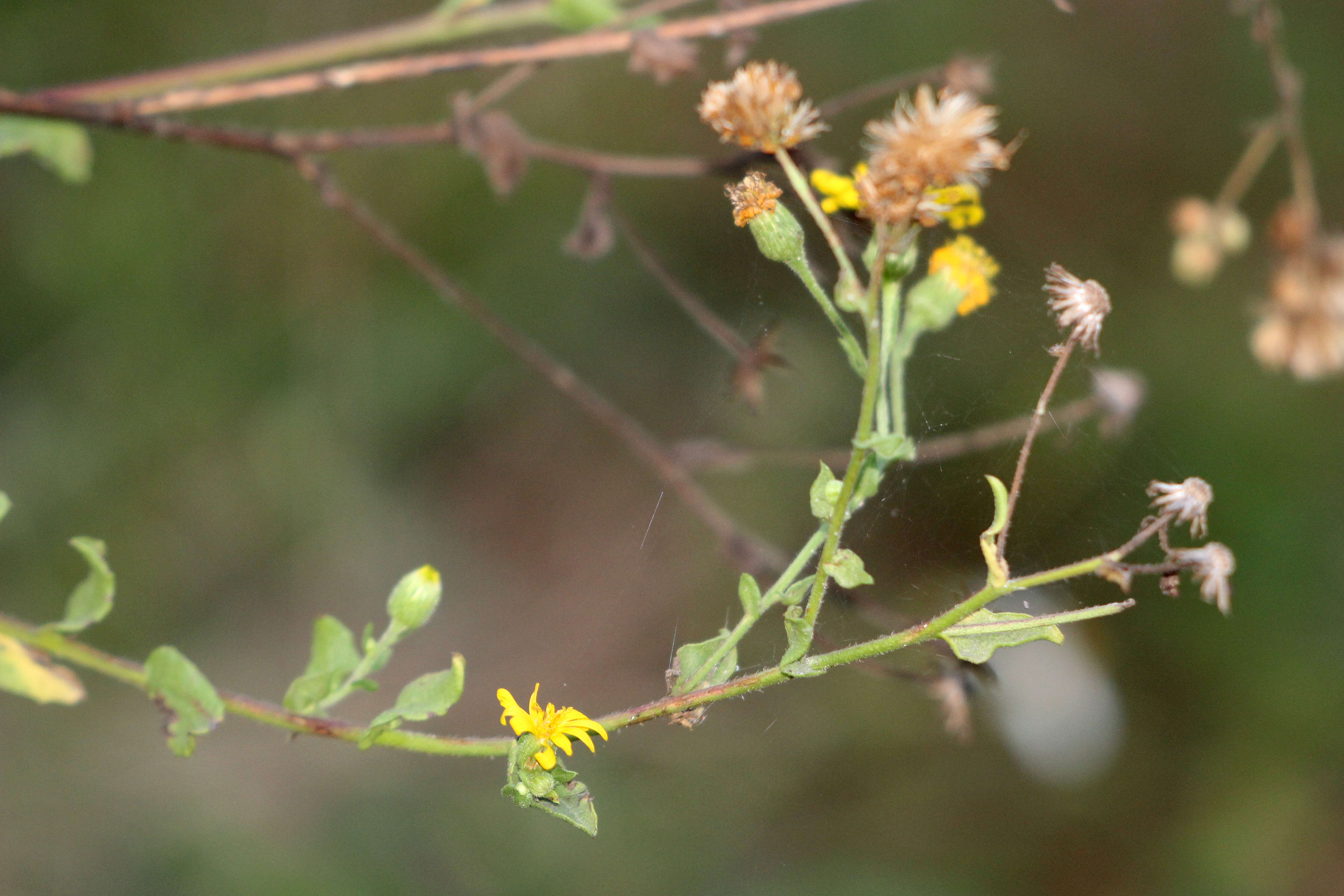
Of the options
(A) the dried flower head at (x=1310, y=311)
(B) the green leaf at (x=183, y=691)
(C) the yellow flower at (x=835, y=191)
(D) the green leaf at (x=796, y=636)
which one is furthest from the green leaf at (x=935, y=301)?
(A) the dried flower head at (x=1310, y=311)

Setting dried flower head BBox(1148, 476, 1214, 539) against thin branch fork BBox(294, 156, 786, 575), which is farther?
thin branch fork BBox(294, 156, 786, 575)

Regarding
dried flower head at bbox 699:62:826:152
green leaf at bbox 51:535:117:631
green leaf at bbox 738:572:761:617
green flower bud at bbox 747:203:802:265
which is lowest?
green leaf at bbox 738:572:761:617

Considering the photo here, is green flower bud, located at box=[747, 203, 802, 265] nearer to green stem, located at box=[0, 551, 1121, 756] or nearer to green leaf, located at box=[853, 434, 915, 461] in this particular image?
green leaf, located at box=[853, 434, 915, 461]

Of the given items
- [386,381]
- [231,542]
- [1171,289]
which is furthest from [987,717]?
[231,542]

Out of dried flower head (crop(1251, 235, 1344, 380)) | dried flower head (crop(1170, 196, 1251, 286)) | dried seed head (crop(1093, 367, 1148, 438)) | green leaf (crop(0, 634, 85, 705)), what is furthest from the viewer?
dried flower head (crop(1170, 196, 1251, 286))

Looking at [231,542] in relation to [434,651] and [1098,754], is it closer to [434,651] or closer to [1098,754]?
[434,651]

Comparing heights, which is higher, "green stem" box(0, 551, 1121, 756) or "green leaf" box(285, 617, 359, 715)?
"green leaf" box(285, 617, 359, 715)

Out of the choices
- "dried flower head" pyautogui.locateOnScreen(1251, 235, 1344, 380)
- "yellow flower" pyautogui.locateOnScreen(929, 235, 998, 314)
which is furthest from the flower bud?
"dried flower head" pyautogui.locateOnScreen(1251, 235, 1344, 380)
